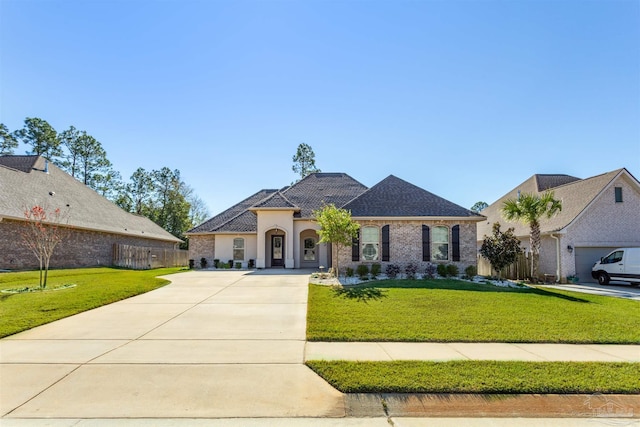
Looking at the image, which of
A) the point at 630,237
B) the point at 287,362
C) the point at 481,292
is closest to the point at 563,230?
the point at 630,237

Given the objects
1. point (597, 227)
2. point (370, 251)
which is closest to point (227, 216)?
point (370, 251)

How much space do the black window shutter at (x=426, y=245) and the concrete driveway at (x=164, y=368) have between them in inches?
426

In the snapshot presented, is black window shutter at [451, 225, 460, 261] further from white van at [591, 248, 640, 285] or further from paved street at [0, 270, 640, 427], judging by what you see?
paved street at [0, 270, 640, 427]

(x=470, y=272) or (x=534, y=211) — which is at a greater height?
(x=534, y=211)

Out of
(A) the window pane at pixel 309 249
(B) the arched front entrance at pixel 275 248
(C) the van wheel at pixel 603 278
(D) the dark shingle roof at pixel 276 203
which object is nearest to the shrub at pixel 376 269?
(D) the dark shingle roof at pixel 276 203

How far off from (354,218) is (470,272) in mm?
6472

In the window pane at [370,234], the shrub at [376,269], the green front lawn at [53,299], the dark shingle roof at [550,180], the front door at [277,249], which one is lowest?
the green front lawn at [53,299]

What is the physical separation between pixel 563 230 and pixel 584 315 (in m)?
10.7

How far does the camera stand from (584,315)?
9.48 meters

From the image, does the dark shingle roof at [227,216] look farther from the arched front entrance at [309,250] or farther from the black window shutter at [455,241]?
the black window shutter at [455,241]

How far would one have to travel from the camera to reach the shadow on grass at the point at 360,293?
11305 millimetres

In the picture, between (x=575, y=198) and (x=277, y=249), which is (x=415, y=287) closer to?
(x=277, y=249)

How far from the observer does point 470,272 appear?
17734mm
